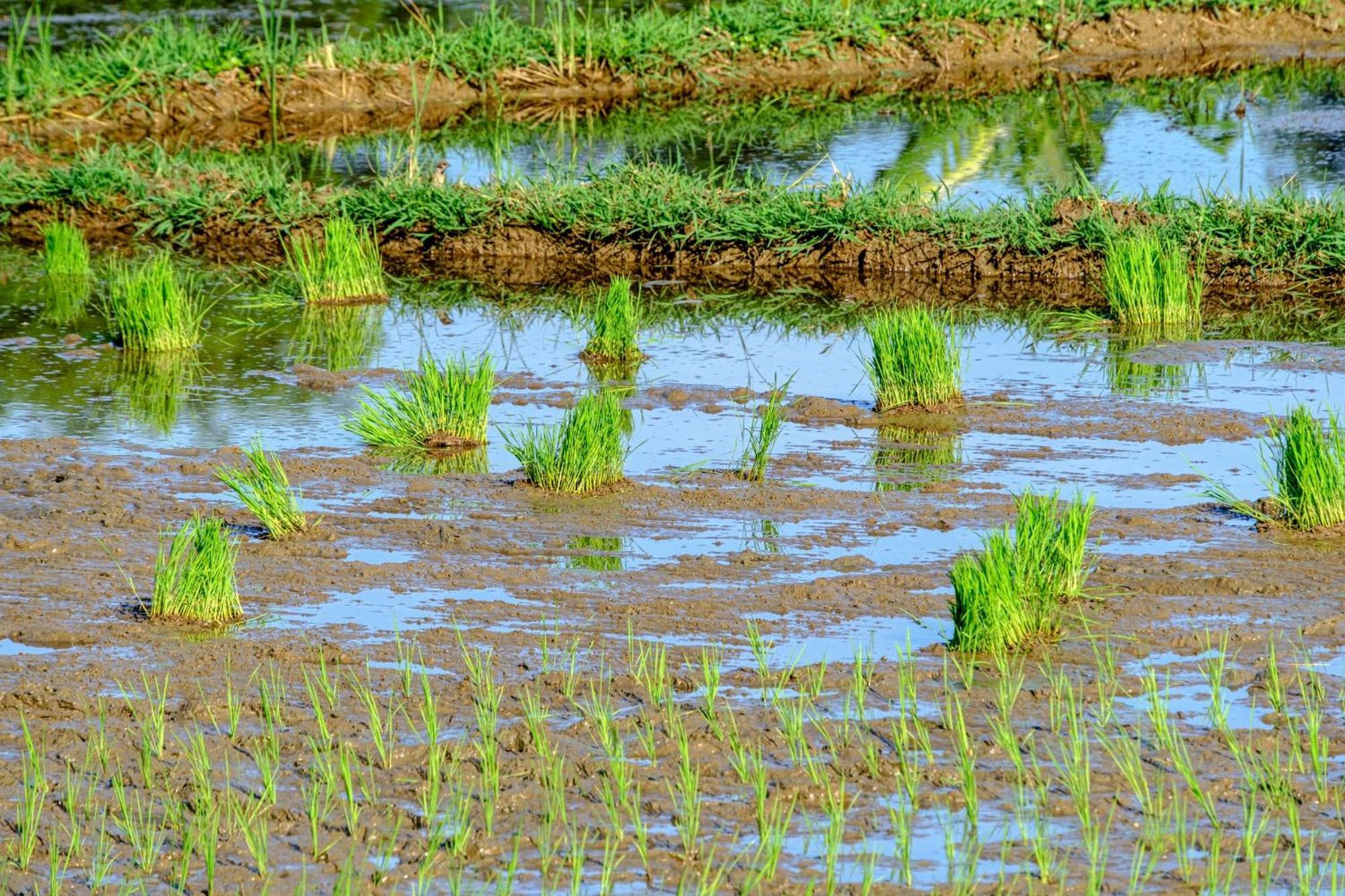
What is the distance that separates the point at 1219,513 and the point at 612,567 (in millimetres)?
1808

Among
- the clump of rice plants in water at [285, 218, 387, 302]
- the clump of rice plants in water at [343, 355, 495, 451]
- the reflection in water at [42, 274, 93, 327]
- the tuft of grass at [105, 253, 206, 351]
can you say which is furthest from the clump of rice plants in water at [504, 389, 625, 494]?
the reflection in water at [42, 274, 93, 327]

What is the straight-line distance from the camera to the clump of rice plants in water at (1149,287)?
26.8ft

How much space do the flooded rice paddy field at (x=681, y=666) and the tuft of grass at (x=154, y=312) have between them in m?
0.93

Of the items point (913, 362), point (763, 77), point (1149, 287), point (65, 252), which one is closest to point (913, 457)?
point (913, 362)

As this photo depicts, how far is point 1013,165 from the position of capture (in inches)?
474

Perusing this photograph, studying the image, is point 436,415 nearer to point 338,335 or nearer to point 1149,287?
point 338,335

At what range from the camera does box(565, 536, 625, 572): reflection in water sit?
5.23m

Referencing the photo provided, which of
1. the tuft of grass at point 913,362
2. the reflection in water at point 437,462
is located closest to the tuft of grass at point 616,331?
the tuft of grass at point 913,362

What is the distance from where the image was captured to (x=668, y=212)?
984 centimetres

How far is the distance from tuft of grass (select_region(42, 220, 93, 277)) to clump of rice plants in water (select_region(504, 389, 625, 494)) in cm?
473

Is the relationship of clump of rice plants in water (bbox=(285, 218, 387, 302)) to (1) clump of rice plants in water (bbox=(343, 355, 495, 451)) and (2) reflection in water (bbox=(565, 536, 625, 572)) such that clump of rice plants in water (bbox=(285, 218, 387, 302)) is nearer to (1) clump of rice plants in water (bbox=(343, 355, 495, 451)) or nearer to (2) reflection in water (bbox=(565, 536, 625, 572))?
(1) clump of rice plants in water (bbox=(343, 355, 495, 451))

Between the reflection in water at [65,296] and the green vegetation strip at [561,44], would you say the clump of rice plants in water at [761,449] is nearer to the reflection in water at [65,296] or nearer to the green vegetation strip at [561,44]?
the reflection in water at [65,296]

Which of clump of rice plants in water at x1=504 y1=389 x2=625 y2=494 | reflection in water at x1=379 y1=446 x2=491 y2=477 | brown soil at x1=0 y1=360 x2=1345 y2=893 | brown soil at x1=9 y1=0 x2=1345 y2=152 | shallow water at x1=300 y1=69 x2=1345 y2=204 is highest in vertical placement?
brown soil at x1=9 y1=0 x2=1345 y2=152

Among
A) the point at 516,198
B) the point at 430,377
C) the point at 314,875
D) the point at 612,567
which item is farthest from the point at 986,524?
the point at 516,198
